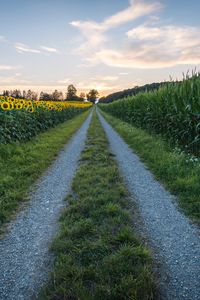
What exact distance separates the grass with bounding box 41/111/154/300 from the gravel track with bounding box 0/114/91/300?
0.52 ft

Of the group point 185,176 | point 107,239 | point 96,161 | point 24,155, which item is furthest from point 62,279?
point 24,155

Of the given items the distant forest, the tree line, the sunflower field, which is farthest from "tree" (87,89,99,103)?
the sunflower field

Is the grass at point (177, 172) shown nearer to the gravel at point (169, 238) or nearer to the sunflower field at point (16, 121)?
the gravel at point (169, 238)

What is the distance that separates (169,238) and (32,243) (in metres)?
1.80

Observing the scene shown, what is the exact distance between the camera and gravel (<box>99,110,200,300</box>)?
127 inches

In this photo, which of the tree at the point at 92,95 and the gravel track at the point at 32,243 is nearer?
the gravel track at the point at 32,243

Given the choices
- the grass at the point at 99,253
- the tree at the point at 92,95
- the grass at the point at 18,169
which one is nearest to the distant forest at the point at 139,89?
the grass at the point at 18,169

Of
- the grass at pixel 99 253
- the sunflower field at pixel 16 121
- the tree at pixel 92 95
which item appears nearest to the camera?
the grass at pixel 99 253

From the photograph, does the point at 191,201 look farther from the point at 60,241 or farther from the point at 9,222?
the point at 9,222

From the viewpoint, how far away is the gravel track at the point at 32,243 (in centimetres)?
325

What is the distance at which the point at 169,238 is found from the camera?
425 cm

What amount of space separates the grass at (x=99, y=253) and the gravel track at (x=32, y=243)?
0.52 ft

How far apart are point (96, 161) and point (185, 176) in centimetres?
277

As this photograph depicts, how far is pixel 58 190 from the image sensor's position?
636 centimetres
